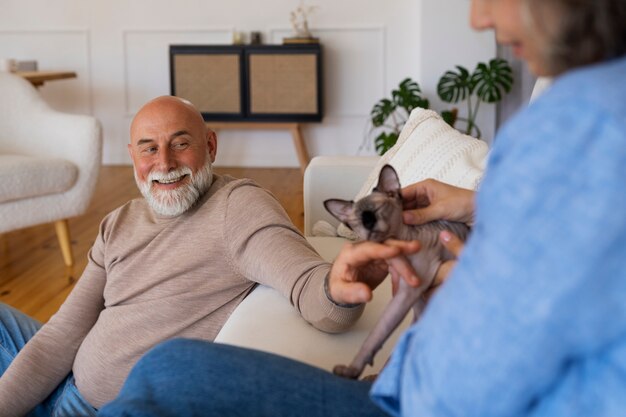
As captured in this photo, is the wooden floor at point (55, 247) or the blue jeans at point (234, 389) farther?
the wooden floor at point (55, 247)

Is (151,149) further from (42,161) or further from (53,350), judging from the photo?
(42,161)

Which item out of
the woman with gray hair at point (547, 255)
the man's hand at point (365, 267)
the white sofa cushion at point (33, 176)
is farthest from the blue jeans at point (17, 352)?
the white sofa cushion at point (33, 176)

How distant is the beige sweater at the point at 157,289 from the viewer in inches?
65.2

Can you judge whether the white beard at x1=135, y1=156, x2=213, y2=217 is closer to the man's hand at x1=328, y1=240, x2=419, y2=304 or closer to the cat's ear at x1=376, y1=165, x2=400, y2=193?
the man's hand at x1=328, y1=240, x2=419, y2=304

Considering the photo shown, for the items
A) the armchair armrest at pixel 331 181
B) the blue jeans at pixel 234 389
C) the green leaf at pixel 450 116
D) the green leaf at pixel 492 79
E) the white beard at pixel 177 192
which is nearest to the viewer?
the blue jeans at pixel 234 389

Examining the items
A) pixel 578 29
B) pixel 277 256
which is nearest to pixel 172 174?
pixel 277 256

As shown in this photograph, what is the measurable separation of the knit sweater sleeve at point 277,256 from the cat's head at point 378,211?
291mm

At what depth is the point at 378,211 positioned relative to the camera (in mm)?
1079

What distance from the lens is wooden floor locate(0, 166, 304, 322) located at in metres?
3.51

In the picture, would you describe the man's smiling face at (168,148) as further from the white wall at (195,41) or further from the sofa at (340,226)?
the white wall at (195,41)

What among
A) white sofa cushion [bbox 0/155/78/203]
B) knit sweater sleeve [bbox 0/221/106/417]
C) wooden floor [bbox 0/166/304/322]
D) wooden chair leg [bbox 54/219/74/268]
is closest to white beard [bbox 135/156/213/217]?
knit sweater sleeve [bbox 0/221/106/417]

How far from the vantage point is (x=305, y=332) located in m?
1.48

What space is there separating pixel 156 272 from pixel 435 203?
736 mm

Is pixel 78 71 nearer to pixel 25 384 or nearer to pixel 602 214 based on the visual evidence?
pixel 25 384
